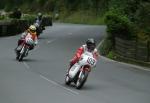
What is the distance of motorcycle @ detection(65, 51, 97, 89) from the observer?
18625 mm

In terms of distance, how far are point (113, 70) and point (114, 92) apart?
7650 millimetres

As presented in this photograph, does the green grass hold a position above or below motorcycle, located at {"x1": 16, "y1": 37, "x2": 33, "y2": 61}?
below

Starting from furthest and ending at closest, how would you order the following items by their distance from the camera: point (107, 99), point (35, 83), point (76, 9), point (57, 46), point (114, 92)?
point (76, 9) → point (57, 46) → point (35, 83) → point (114, 92) → point (107, 99)

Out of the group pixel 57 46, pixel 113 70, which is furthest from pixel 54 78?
pixel 57 46

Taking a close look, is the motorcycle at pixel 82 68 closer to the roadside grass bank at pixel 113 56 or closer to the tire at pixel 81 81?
the tire at pixel 81 81

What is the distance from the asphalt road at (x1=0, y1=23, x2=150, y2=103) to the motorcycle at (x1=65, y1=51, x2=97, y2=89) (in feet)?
0.97

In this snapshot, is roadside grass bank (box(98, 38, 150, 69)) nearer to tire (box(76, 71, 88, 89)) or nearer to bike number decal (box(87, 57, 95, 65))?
tire (box(76, 71, 88, 89))

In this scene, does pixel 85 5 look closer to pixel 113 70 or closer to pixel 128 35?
pixel 128 35

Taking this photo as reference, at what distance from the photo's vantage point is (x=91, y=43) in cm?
1895

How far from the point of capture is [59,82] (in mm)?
20734

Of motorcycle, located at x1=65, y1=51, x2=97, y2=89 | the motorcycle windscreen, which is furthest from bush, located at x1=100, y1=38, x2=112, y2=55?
motorcycle, located at x1=65, y1=51, x2=97, y2=89

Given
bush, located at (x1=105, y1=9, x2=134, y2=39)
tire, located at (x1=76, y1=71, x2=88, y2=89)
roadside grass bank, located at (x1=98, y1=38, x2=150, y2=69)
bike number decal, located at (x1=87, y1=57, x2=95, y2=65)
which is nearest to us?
bike number decal, located at (x1=87, y1=57, x2=95, y2=65)

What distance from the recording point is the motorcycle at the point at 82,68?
18.6m

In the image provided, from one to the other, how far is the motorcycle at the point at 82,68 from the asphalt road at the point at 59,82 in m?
0.30
